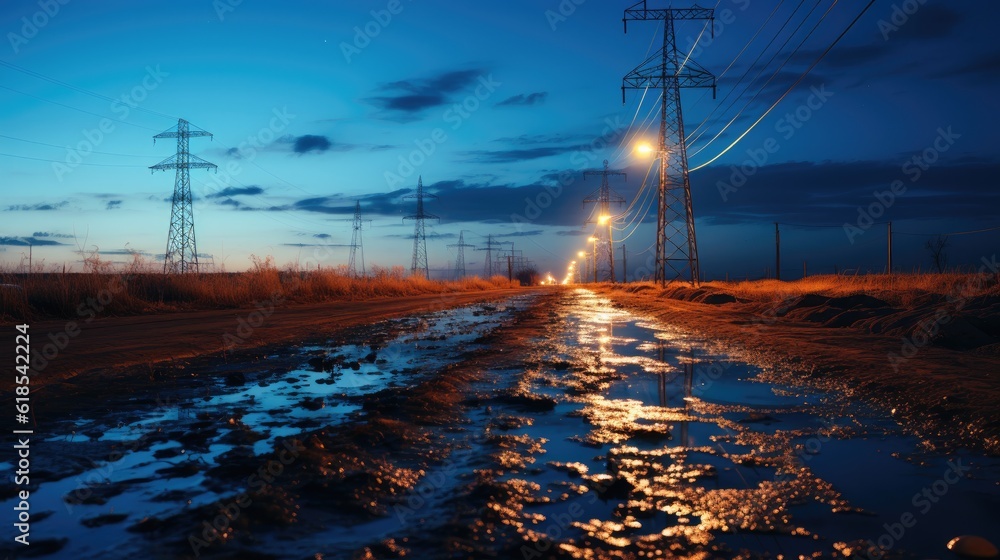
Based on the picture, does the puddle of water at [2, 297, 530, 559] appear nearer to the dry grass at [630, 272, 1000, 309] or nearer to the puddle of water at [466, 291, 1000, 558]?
the puddle of water at [466, 291, 1000, 558]

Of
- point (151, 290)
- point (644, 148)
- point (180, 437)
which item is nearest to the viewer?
point (180, 437)

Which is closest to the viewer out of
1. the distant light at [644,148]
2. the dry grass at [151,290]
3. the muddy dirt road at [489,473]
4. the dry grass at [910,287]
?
the muddy dirt road at [489,473]

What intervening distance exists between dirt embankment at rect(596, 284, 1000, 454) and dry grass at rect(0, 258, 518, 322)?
42.0 ft

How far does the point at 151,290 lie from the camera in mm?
19031

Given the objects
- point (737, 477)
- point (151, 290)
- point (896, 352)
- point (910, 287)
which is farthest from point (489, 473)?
point (910, 287)

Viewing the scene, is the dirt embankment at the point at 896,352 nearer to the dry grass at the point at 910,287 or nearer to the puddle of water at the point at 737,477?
the puddle of water at the point at 737,477

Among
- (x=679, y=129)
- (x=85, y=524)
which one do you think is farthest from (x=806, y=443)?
(x=679, y=129)

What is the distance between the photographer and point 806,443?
4.47m

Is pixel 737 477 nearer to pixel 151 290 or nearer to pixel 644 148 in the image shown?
pixel 151 290

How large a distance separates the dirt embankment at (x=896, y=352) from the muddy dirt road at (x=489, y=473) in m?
0.44

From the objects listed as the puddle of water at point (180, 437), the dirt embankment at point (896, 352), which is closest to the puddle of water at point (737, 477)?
the dirt embankment at point (896, 352)

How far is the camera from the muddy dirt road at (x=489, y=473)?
2805 mm

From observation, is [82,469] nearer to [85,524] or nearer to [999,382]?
[85,524]

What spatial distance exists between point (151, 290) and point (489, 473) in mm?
18162
